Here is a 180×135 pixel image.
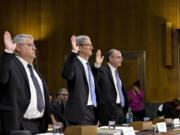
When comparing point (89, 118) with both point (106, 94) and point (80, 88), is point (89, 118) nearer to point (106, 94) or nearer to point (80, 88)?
point (80, 88)

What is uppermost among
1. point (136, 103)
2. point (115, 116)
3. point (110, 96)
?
point (110, 96)

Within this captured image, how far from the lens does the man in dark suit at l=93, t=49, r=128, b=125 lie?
4.07m

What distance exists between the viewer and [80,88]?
352 centimetres

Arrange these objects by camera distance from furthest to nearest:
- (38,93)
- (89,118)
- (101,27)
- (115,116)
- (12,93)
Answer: (101,27) → (115,116) → (89,118) → (38,93) → (12,93)

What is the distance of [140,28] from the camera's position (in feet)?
31.2

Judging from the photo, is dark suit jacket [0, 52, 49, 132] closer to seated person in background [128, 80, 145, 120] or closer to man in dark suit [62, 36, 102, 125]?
man in dark suit [62, 36, 102, 125]

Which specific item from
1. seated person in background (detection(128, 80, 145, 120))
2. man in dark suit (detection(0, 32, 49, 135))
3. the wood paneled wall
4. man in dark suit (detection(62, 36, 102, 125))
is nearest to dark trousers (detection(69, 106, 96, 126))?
man in dark suit (detection(62, 36, 102, 125))

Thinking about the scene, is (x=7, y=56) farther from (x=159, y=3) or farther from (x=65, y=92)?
(x=159, y=3)

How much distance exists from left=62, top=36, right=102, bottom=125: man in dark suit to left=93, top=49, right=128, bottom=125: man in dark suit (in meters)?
0.32

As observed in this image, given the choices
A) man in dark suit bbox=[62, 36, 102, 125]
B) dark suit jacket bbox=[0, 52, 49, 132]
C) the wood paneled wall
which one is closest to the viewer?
dark suit jacket bbox=[0, 52, 49, 132]

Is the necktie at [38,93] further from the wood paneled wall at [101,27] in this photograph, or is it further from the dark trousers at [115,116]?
the wood paneled wall at [101,27]

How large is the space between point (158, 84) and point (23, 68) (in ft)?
21.8

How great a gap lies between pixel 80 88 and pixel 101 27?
654cm

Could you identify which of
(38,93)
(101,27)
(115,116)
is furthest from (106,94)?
(101,27)
